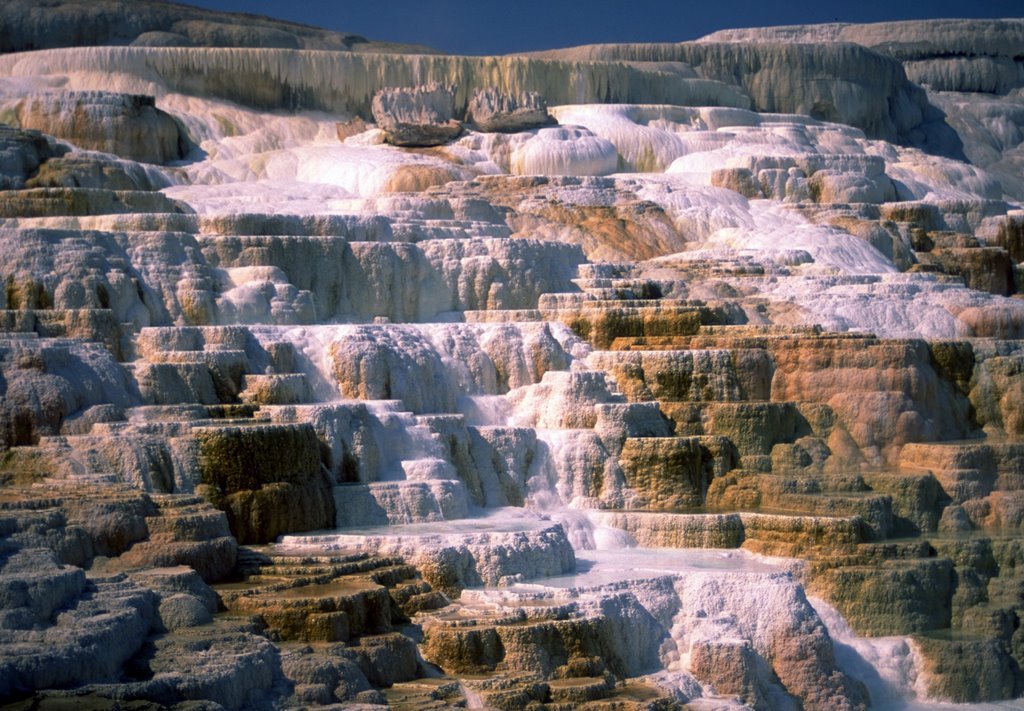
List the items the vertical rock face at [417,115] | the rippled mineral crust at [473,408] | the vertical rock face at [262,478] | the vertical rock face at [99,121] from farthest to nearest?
the vertical rock face at [417,115], the vertical rock face at [99,121], the vertical rock face at [262,478], the rippled mineral crust at [473,408]

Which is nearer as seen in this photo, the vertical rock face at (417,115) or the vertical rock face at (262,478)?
the vertical rock face at (262,478)

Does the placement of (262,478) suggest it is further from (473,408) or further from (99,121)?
(99,121)

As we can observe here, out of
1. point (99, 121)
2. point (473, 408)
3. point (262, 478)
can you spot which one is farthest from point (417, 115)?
point (262, 478)

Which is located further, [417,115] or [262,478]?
[417,115]

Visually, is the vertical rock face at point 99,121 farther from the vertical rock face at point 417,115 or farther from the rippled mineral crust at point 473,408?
the vertical rock face at point 417,115

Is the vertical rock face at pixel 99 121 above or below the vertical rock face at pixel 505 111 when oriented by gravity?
below

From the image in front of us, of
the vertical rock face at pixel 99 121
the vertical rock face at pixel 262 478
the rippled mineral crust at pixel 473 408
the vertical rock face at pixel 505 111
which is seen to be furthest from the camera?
the vertical rock face at pixel 505 111

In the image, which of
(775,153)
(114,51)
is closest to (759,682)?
(775,153)

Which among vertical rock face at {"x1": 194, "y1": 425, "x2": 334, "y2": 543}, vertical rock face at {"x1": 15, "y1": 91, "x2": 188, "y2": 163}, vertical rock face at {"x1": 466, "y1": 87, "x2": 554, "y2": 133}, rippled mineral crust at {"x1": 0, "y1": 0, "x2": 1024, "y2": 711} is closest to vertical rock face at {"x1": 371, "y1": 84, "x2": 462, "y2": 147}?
rippled mineral crust at {"x1": 0, "y1": 0, "x2": 1024, "y2": 711}

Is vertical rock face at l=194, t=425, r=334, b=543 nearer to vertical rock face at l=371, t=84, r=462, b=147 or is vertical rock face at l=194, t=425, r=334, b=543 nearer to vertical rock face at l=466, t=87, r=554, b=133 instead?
vertical rock face at l=371, t=84, r=462, b=147

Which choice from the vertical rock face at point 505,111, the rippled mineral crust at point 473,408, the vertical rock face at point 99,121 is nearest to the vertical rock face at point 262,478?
the rippled mineral crust at point 473,408

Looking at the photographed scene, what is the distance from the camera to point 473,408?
20.6 m

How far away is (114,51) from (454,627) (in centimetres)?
1798

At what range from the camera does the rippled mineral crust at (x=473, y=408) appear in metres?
14.5
